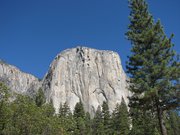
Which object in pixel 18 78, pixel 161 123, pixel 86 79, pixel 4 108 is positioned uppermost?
pixel 18 78

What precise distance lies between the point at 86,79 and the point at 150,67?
4339 inches

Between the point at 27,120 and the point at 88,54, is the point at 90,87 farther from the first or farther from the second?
the point at 27,120

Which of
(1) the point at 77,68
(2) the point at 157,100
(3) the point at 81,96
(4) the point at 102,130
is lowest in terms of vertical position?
(2) the point at 157,100

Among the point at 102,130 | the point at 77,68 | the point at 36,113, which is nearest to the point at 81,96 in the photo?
the point at 77,68

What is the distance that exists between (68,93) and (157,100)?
105528 mm

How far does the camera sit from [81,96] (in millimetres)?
124438

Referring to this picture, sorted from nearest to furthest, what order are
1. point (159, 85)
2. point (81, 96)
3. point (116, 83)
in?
point (159, 85) < point (81, 96) < point (116, 83)

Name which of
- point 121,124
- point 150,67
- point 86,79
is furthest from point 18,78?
point 150,67

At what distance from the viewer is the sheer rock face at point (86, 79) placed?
406ft

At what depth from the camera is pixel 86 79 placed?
13188cm

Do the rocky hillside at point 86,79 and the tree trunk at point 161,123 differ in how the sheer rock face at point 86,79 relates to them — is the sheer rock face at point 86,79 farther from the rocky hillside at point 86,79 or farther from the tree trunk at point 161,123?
the tree trunk at point 161,123

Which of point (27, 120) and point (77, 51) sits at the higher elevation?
point (77, 51)

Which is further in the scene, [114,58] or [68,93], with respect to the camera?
[114,58]

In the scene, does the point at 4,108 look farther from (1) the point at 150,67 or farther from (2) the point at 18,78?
(2) the point at 18,78
